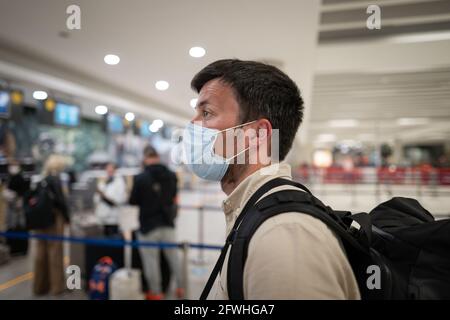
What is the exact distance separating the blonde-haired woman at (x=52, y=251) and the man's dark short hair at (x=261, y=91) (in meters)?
3.64

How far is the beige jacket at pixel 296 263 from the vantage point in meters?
0.72

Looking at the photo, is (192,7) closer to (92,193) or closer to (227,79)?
(227,79)

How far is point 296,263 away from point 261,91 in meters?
0.67

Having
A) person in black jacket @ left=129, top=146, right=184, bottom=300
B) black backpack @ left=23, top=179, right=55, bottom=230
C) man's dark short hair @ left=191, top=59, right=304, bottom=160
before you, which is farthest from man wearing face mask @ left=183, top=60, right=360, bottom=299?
black backpack @ left=23, top=179, right=55, bottom=230

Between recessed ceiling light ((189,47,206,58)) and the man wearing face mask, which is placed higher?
recessed ceiling light ((189,47,206,58))

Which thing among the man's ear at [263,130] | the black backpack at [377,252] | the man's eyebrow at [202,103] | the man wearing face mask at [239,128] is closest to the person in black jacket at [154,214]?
the man wearing face mask at [239,128]

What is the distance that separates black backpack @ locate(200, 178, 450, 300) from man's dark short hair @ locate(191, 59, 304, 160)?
1.03 ft

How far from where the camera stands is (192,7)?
226cm

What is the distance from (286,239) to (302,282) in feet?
0.36

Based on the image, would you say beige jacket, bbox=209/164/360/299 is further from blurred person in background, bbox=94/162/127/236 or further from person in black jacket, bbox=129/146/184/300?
blurred person in background, bbox=94/162/127/236

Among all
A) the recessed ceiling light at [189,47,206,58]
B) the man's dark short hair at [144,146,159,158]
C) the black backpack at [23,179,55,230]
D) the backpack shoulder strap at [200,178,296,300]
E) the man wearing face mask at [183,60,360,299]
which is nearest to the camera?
the backpack shoulder strap at [200,178,296,300]

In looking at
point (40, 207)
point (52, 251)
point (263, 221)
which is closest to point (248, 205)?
point (263, 221)

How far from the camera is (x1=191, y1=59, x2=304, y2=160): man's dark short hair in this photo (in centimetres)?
113
